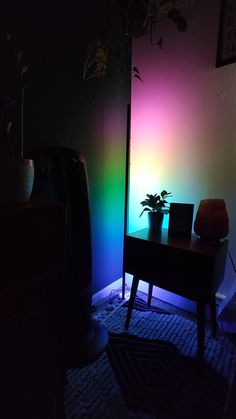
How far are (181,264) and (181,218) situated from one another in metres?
0.35

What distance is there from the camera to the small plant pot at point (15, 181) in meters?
0.75

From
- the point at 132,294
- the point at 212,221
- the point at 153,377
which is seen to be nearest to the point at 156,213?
the point at 212,221

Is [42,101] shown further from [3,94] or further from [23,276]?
[23,276]

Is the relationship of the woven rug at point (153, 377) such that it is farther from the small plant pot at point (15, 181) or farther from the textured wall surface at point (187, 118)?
the small plant pot at point (15, 181)

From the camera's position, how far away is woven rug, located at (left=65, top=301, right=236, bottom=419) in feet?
3.23

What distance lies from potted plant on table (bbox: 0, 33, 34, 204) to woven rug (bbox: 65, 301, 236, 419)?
3.10ft

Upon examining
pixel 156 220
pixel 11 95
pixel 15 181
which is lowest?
pixel 156 220

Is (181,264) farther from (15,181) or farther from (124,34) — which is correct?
(124,34)

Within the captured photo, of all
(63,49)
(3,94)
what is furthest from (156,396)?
(63,49)

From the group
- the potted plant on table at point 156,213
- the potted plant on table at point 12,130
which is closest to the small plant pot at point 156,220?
the potted plant on table at point 156,213

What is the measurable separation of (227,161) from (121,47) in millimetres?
1043

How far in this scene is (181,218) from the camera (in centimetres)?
143

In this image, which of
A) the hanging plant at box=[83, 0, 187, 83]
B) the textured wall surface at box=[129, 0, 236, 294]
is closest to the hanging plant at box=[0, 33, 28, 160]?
the hanging plant at box=[83, 0, 187, 83]

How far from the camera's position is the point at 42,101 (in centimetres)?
121
